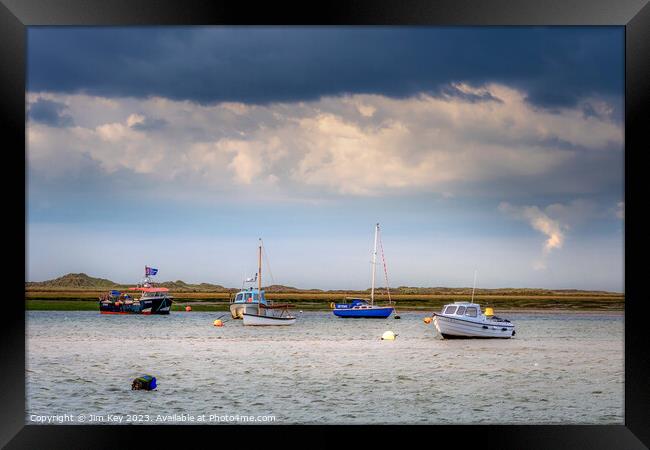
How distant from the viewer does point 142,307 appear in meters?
39.3

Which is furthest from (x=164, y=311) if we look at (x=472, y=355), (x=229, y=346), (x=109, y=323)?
(x=472, y=355)

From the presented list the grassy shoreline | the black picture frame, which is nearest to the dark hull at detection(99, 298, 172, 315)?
the grassy shoreline

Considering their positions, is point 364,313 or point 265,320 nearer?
point 265,320

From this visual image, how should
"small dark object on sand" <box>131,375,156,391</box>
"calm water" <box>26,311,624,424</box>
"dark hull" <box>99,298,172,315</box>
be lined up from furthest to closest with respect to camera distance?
"dark hull" <box>99,298,172,315</box> → "small dark object on sand" <box>131,375,156,391</box> → "calm water" <box>26,311,624,424</box>

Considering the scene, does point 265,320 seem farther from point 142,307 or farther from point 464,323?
point 464,323

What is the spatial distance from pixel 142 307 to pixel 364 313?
13.1 meters

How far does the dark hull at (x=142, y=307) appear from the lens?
1537 inches

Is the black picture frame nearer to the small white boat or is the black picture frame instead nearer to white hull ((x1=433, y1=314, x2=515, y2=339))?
white hull ((x1=433, y1=314, x2=515, y2=339))

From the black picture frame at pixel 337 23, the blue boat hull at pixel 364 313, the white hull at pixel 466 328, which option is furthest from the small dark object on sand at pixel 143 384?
the blue boat hull at pixel 364 313

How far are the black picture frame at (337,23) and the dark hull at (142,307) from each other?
114ft

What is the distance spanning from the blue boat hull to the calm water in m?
5.66

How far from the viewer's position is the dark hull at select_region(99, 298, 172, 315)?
128ft

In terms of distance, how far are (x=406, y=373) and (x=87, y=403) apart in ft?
24.9

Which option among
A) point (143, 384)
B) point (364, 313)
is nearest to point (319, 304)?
point (364, 313)
